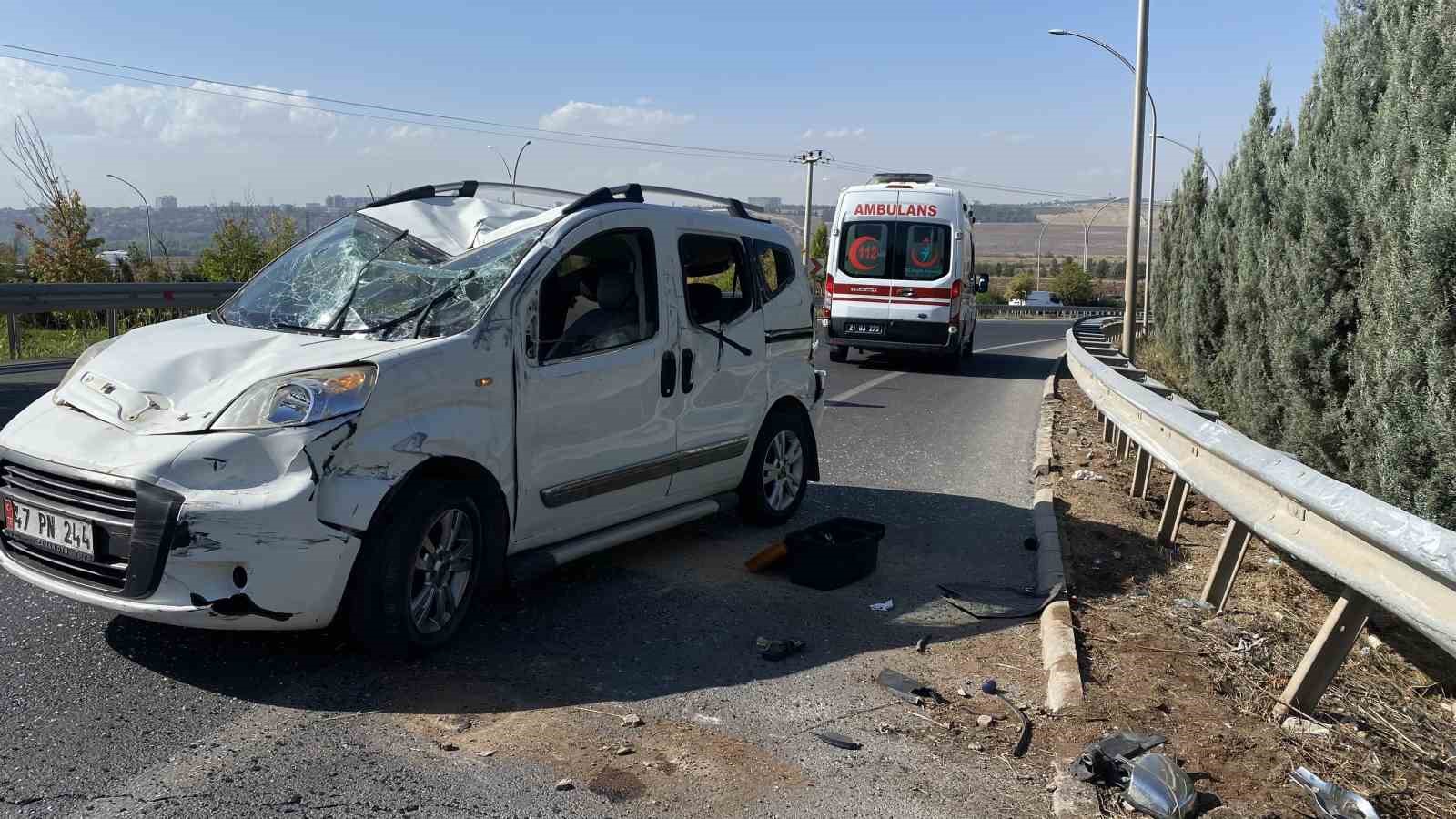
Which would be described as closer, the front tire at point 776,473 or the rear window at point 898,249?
the front tire at point 776,473

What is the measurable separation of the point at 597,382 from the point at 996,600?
2273 millimetres

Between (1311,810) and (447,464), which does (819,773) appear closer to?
(1311,810)

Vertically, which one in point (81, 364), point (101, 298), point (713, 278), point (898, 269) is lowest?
point (101, 298)

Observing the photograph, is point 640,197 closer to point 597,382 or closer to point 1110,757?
point 597,382

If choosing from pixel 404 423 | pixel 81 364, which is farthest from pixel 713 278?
pixel 81 364

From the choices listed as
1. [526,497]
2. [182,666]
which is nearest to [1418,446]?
[526,497]

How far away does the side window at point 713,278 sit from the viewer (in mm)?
→ 6324

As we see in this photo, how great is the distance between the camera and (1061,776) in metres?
3.82

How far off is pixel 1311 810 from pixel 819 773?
1502 mm

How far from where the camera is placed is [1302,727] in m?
4.19

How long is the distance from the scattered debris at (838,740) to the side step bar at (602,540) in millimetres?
1586

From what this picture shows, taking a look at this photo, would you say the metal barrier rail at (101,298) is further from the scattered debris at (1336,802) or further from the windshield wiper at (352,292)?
the scattered debris at (1336,802)

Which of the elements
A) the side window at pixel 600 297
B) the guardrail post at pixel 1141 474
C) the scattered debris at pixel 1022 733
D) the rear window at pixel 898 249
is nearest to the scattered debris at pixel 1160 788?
the scattered debris at pixel 1022 733

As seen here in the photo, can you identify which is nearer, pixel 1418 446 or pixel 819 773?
pixel 819 773
